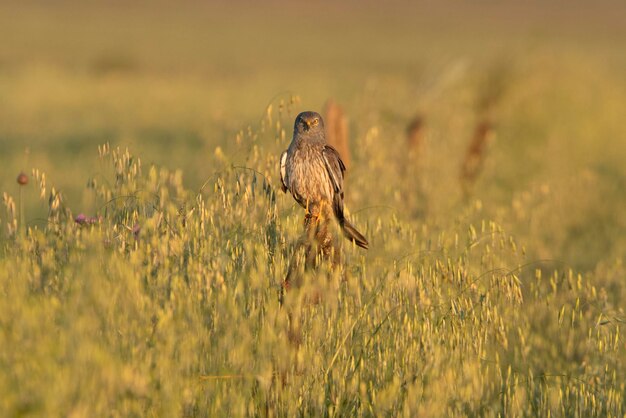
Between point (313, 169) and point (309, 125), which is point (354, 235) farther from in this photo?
point (309, 125)

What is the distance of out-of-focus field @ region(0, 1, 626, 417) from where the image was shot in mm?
4234

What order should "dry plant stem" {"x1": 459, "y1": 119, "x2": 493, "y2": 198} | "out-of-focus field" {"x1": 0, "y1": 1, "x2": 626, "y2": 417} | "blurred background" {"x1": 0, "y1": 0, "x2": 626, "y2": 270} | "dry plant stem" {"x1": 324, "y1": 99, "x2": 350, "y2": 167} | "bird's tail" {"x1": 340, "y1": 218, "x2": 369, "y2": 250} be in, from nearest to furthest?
"out-of-focus field" {"x1": 0, "y1": 1, "x2": 626, "y2": 417} < "bird's tail" {"x1": 340, "y1": 218, "x2": 369, "y2": 250} < "dry plant stem" {"x1": 324, "y1": 99, "x2": 350, "y2": 167} < "blurred background" {"x1": 0, "y1": 0, "x2": 626, "y2": 270} < "dry plant stem" {"x1": 459, "y1": 119, "x2": 493, "y2": 198}

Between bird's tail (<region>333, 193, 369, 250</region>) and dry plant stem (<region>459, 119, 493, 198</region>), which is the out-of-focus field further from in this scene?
dry plant stem (<region>459, 119, 493, 198</region>)

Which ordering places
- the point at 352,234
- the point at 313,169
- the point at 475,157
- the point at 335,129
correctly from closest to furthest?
the point at 352,234 < the point at 313,169 < the point at 335,129 < the point at 475,157

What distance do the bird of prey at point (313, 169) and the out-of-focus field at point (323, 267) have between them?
119 millimetres

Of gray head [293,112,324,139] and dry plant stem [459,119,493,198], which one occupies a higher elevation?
dry plant stem [459,119,493,198]

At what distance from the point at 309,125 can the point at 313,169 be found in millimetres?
291

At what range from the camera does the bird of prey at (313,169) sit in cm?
582

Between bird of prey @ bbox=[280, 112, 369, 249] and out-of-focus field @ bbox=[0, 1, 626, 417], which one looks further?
bird of prey @ bbox=[280, 112, 369, 249]

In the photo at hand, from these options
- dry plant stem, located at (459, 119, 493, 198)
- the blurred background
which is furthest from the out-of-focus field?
dry plant stem, located at (459, 119, 493, 198)

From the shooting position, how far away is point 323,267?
4.76 meters

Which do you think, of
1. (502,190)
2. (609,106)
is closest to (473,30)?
(609,106)

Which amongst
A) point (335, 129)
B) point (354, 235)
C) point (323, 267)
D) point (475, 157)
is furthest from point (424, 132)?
point (323, 267)

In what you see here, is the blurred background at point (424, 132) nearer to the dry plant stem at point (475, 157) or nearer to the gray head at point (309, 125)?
the dry plant stem at point (475, 157)
